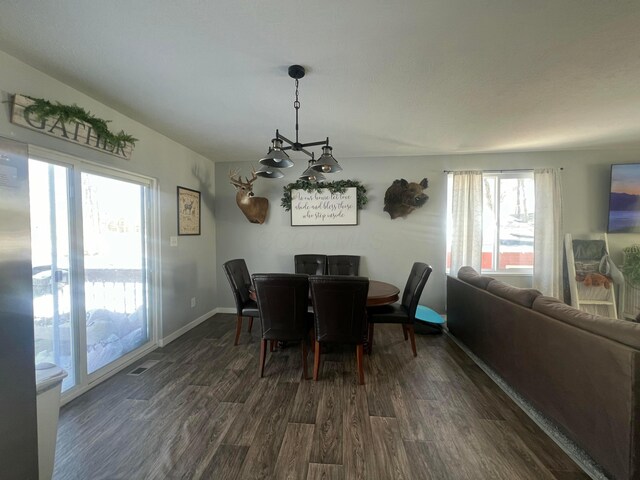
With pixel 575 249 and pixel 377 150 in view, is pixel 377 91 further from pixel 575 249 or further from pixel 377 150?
pixel 575 249

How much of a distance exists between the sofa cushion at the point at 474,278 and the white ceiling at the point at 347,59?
1.66 metres

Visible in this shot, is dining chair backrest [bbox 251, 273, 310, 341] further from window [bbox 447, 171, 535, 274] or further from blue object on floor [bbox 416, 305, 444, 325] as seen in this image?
window [bbox 447, 171, 535, 274]

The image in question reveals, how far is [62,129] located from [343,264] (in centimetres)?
322

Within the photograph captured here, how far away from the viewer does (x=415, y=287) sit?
265cm

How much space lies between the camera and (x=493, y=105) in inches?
88.7

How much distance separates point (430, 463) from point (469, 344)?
1671mm

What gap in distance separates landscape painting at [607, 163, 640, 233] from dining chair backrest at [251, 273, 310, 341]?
4515 millimetres

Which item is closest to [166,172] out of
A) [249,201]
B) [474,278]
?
[249,201]

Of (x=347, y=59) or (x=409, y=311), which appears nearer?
(x=347, y=59)

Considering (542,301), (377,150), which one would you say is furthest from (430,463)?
(377,150)

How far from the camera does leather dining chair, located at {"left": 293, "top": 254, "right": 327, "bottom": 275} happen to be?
3.72 meters

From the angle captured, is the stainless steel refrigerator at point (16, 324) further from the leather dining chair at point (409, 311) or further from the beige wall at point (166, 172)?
the leather dining chair at point (409, 311)

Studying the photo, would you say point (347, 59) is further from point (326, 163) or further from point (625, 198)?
point (625, 198)

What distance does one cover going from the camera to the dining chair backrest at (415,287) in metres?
2.56
